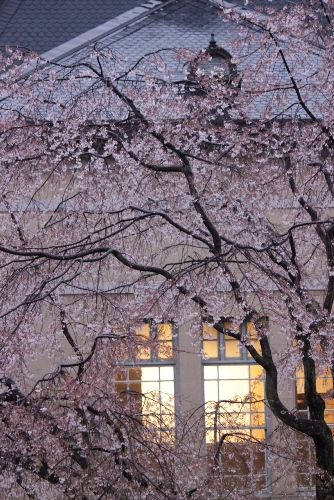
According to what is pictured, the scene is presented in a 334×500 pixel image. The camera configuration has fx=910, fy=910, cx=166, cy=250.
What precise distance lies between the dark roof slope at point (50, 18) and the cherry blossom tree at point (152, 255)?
21.9 ft

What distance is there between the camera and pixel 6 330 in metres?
8.56

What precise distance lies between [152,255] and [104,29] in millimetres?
8516

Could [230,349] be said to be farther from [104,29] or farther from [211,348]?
[104,29]

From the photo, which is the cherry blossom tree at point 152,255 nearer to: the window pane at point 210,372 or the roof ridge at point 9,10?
the window pane at point 210,372

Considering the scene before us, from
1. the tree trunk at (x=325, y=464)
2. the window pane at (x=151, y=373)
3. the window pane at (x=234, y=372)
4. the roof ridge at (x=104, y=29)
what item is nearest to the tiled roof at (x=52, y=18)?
the roof ridge at (x=104, y=29)

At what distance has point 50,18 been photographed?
1736 centimetres

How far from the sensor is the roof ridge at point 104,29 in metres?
16.3

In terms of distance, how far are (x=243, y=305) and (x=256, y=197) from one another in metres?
1.94

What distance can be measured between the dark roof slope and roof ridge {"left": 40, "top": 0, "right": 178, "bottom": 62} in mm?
203

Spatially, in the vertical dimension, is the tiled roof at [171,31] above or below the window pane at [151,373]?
above

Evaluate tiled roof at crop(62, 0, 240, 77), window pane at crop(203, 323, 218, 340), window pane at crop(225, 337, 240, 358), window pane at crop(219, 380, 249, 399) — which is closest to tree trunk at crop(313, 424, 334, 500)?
window pane at crop(203, 323, 218, 340)

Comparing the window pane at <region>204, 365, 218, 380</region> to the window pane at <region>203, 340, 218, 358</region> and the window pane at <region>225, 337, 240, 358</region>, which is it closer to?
the window pane at <region>203, 340, 218, 358</region>

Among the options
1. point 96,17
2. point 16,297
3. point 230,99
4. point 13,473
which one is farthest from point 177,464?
point 96,17

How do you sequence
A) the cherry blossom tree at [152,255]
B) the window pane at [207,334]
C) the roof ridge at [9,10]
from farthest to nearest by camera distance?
1. the roof ridge at [9,10]
2. the window pane at [207,334]
3. the cherry blossom tree at [152,255]
